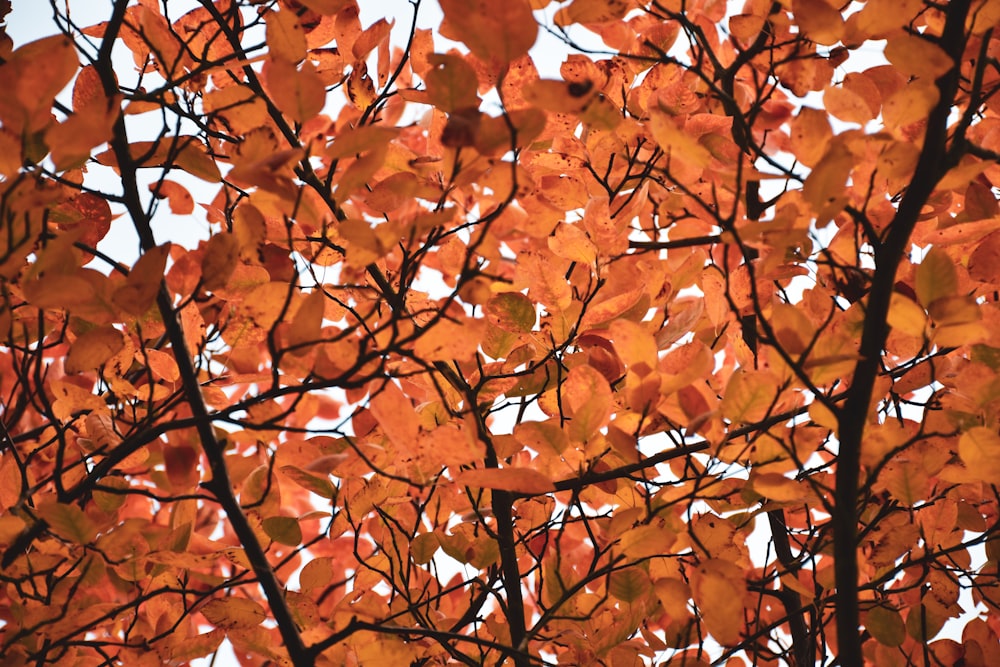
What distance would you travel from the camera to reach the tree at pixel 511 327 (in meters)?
1.08

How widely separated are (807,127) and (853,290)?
446 millimetres

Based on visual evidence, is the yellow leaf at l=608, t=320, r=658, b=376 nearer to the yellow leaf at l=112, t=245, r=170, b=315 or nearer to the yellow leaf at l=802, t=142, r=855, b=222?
the yellow leaf at l=802, t=142, r=855, b=222

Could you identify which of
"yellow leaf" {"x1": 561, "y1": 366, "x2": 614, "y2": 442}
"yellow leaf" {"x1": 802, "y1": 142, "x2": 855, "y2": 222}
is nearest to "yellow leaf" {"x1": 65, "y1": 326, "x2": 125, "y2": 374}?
"yellow leaf" {"x1": 561, "y1": 366, "x2": 614, "y2": 442}

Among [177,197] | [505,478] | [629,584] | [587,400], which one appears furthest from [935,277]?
[177,197]

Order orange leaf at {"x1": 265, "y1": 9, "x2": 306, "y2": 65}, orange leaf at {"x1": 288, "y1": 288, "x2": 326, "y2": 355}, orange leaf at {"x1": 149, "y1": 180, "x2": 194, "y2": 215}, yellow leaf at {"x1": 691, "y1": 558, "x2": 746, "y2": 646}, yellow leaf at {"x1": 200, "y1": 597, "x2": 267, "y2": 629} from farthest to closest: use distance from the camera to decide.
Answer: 1. orange leaf at {"x1": 149, "y1": 180, "x2": 194, "y2": 215}
2. yellow leaf at {"x1": 200, "y1": 597, "x2": 267, "y2": 629}
3. orange leaf at {"x1": 265, "y1": 9, "x2": 306, "y2": 65}
4. yellow leaf at {"x1": 691, "y1": 558, "x2": 746, "y2": 646}
5. orange leaf at {"x1": 288, "y1": 288, "x2": 326, "y2": 355}

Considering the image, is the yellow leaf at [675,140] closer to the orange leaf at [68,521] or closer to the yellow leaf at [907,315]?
the yellow leaf at [907,315]

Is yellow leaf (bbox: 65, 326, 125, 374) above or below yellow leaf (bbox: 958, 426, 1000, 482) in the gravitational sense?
above

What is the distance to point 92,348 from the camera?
1273 mm

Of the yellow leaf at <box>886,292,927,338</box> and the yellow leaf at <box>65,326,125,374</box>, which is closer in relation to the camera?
the yellow leaf at <box>886,292,927,338</box>

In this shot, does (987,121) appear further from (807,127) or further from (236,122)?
(236,122)

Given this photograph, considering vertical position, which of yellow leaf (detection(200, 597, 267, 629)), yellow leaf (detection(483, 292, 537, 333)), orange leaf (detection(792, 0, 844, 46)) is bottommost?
yellow leaf (detection(200, 597, 267, 629))

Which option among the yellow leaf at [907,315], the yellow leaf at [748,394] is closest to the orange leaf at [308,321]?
the yellow leaf at [748,394]

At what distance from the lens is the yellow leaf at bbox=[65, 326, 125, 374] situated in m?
1.27

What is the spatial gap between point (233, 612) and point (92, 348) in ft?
1.79
